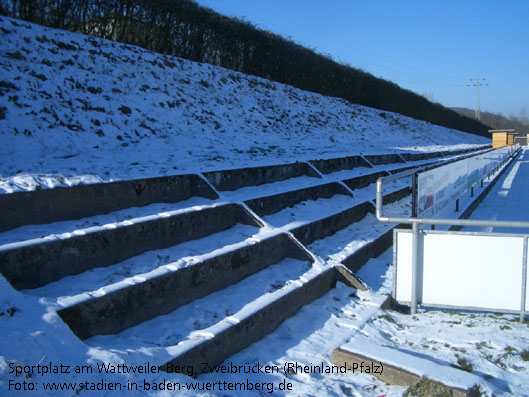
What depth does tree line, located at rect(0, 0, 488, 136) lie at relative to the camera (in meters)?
9.61

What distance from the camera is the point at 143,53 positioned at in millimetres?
10930

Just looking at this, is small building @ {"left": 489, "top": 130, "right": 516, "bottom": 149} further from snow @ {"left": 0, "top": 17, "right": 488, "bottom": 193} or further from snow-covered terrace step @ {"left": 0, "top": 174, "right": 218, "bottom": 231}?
snow-covered terrace step @ {"left": 0, "top": 174, "right": 218, "bottom": 231}

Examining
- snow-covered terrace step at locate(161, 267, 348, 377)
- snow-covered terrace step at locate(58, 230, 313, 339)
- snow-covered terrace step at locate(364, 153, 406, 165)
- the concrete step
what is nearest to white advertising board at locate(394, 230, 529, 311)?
snow-covered terrace step at locate(161, 267, 348, 377)

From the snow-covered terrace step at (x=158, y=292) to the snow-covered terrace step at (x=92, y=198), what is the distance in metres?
1.29

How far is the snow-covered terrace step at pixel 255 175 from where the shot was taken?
623 cm

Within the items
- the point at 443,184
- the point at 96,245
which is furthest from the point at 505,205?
the point at 96,245

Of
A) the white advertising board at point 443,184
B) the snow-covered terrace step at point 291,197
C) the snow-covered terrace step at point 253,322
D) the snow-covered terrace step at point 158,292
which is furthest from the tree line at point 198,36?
the white advertising board at point 443,184

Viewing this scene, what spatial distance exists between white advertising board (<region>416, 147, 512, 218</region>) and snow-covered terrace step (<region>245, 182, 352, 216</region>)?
176 centimetres

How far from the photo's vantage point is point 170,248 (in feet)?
14.6

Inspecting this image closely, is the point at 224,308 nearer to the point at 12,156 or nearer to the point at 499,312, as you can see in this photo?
the point at 499,312

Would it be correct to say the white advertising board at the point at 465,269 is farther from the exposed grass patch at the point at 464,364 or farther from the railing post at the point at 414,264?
the exposed grass patch at the point at 464,364

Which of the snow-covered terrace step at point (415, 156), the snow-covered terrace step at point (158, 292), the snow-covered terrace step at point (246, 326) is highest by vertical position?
the snow-covered terrace step at point (415, 156)

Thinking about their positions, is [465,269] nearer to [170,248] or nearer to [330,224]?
[330,224]

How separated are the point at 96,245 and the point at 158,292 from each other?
2.46ft
